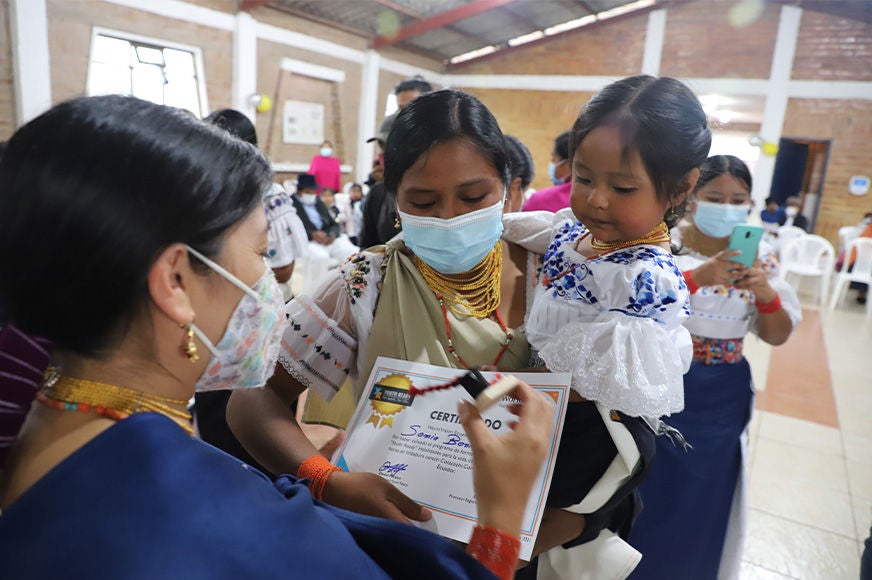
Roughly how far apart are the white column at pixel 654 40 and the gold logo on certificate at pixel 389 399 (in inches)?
479

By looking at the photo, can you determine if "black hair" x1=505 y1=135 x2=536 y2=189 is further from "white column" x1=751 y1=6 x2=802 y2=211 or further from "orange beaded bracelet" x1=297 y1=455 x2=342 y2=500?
"white column" x1=751 y1=6 x2=802 y2=211

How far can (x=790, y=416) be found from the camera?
12.8 ft

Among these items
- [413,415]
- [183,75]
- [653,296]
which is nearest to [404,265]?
[413,415]

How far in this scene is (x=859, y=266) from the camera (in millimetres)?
7312

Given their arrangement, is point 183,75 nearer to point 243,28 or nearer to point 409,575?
point 243,28

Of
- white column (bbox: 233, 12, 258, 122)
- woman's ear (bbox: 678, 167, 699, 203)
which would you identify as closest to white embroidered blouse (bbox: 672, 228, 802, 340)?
woman's ear (bbox: 678, 167, 699, 203)

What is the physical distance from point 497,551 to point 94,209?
0.63 metres

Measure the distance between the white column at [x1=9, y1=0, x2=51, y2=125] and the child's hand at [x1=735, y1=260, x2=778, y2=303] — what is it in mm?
7239

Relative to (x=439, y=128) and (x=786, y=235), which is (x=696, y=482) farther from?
(x=786, y=235)

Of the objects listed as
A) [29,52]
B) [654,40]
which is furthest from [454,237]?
[654,40]

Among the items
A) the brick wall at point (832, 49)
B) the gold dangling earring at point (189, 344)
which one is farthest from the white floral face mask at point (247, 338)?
the brick wall at point (832, 49)

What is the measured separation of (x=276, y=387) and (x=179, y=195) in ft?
1.98

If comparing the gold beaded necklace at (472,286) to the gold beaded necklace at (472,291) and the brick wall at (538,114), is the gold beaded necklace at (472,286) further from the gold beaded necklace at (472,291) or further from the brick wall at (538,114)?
the brick wall at (538,114)

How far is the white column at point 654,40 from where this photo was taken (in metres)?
11.4
